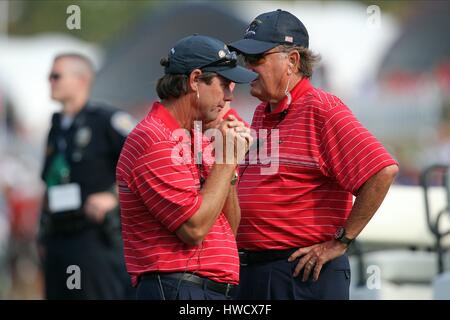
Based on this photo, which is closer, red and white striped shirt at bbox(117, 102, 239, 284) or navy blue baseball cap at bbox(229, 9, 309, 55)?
red and white striped shirt at bbox(117, 102, 239, 284)

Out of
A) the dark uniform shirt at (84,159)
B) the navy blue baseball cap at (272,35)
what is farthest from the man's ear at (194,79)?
the dark uniform shirt at (84,159)

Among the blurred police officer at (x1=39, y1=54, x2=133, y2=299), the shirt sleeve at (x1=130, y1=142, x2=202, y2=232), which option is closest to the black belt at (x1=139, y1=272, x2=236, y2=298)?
the shirt sleeve at (x1=130, y1=142, x2=202, y2=232)

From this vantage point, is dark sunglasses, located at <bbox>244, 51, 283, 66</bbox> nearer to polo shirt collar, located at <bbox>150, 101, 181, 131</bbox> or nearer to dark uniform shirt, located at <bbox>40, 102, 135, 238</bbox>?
polo shirt collar, located at <bbox>150, 101, 181, 131</bbox>

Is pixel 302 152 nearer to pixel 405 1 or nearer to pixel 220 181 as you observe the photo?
pixel 220 181

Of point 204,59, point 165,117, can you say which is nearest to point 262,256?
point 165,117

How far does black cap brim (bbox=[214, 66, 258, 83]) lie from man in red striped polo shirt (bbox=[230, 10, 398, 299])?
0.35 m

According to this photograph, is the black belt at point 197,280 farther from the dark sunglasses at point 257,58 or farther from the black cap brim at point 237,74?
the dark sunglasses at point 257,58

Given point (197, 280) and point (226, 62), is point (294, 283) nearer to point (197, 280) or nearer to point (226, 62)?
point (197, 280)

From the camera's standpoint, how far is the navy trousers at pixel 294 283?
16.2ft

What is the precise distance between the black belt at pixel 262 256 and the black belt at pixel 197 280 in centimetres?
46

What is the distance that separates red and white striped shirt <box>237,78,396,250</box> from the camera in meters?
4.75

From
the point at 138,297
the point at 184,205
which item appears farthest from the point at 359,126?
the point at 138,297

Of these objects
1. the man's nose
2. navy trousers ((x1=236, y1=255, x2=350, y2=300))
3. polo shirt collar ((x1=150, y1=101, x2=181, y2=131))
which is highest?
the man's nose

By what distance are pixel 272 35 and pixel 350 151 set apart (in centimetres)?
71
